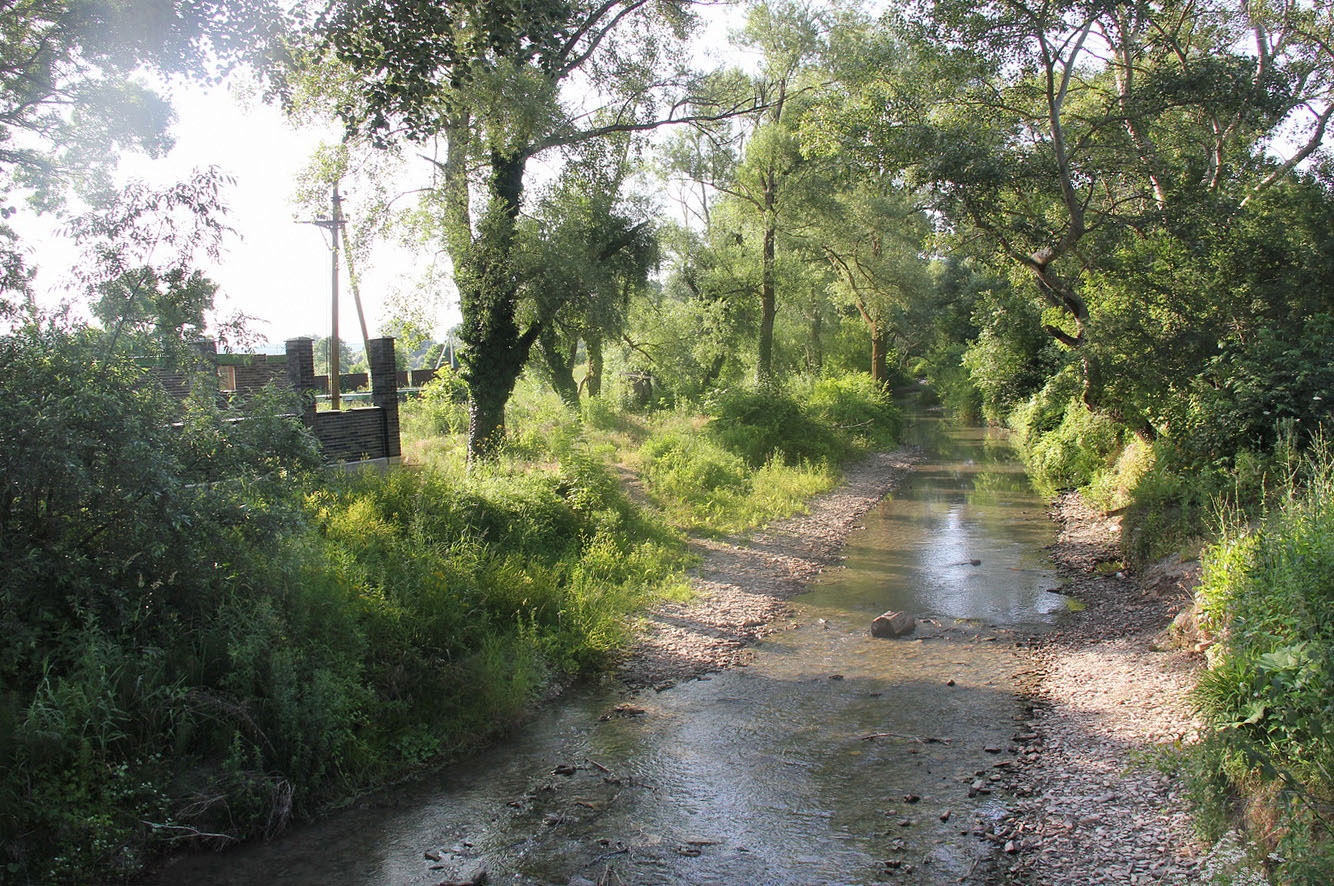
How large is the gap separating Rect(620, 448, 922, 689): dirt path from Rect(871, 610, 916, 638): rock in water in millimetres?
1302

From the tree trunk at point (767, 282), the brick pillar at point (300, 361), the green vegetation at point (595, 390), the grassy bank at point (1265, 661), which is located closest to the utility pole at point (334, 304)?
the green vegetation at point (595, 390)

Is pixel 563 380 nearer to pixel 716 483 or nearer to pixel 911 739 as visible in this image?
pixel 716 483

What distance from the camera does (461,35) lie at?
10445 mm

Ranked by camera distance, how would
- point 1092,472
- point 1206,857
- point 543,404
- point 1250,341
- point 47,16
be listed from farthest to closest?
point 543,404, point 1092,472, point 1250,341, point 47,16, point 1206,857

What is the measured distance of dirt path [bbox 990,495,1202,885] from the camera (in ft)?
17.4

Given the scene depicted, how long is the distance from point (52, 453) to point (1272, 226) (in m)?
18.4

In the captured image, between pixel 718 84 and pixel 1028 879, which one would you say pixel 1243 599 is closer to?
pixel 1028 879

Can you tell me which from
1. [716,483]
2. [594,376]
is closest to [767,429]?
[716,483]

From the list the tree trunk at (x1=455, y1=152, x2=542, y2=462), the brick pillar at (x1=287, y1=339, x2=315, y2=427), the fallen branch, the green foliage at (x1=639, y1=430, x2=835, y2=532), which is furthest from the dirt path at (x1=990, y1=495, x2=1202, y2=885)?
the brick pillar at (x1=287, y1=339, x2=315, y2=427)

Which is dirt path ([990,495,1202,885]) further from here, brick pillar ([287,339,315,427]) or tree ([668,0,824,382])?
tree ([668,0,824,382])

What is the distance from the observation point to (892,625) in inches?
392

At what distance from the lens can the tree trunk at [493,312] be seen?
49.3ft

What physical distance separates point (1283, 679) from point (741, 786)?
3.65 metres

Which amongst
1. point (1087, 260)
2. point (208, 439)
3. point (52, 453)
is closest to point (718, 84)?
point (1087, 260)
